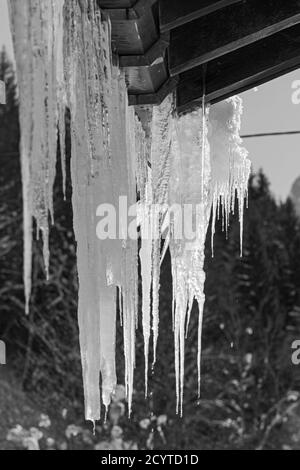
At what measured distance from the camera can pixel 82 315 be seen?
3.42 meters

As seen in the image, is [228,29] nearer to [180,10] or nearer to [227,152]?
[180,10]

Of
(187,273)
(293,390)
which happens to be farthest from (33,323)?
(187,273)

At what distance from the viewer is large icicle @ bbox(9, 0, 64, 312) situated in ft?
7.77

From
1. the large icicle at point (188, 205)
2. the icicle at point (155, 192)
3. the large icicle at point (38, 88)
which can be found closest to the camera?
the large icicle at point (38, 88)

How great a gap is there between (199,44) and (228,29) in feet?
0.37

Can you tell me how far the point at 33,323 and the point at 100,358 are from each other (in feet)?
40.8

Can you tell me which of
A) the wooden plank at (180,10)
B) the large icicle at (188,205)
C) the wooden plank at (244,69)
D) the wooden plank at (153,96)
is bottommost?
the large icicle at (188,205)

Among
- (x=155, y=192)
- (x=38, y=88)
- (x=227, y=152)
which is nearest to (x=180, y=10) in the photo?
(x=38, y=88)

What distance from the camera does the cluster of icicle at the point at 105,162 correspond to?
2.49 metres

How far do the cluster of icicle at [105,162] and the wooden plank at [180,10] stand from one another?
0.20 metres

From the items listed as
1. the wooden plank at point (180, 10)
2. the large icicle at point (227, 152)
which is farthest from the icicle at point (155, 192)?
the wooden plank at point (180, 10)

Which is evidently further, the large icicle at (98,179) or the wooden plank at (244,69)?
the wooden plank at (244,69)

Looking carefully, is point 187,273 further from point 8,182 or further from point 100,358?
point 8,182

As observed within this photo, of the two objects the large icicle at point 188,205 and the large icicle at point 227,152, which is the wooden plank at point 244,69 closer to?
the large icicle at point 188,205
